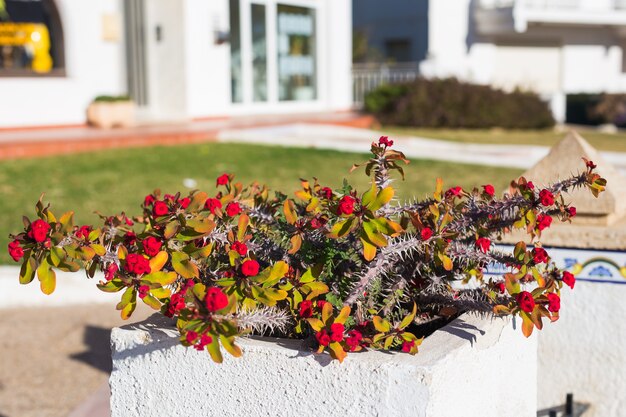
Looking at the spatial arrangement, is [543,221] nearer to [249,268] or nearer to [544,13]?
[249,268]

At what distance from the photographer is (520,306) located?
2.13 meters

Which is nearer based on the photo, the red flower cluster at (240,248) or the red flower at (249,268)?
the red flower at (249,268)

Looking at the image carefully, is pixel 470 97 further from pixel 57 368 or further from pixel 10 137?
pixel 57 368

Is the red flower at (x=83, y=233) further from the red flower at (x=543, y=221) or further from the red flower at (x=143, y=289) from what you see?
the red flower at (x=543, y=221)

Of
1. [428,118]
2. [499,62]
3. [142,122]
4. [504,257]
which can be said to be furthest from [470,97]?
[504,257]

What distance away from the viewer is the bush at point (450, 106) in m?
18.1

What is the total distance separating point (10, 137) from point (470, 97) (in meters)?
9.66

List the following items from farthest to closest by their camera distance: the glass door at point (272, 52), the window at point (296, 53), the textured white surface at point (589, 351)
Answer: the window at point (296, 53) < the glass door at point (272, 52) < the textured white surface at point (589, 351)

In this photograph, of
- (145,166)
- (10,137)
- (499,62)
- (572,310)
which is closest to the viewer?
(572,310)

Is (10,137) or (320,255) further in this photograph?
(10,137)

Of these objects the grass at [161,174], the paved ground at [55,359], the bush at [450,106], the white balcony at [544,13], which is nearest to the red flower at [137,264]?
the paved ground at [55,359]

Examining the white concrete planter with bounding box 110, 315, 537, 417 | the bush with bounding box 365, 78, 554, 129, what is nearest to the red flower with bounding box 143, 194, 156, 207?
the white concrete planter with bounding box 110, 315, 537, 417

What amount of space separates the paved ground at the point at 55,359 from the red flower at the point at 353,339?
2.24 meters

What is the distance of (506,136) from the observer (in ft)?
56.2
